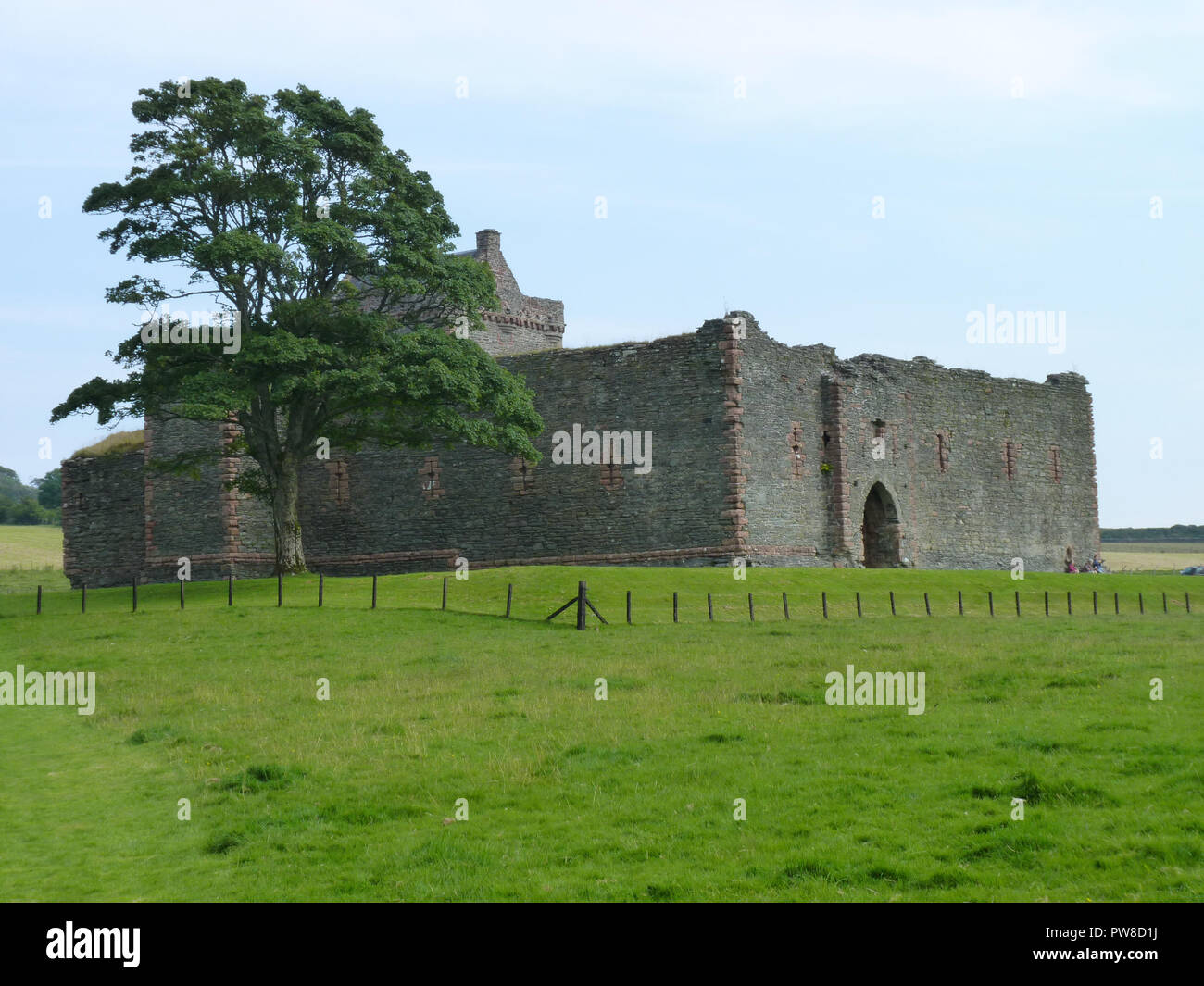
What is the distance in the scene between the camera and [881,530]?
4688cm

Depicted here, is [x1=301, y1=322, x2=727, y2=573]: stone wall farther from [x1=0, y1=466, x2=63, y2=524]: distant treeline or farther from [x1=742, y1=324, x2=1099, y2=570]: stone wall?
[x1=0, y1=466, x2=63, y2=524]: distant treeline

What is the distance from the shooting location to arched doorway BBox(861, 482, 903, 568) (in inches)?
1829

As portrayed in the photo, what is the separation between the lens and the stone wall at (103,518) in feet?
158

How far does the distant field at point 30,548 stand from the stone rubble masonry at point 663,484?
22831mm

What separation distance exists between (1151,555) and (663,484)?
76.0 metres

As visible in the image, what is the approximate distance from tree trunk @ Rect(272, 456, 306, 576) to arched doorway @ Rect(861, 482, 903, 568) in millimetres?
20139

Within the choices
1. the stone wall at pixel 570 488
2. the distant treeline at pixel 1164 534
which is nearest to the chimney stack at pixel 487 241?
the stone wall at pixel 570 488

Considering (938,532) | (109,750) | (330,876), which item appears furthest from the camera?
(938,532)

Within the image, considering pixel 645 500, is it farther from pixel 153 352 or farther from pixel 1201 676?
pixel 1201 676

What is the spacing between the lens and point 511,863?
445 inches
